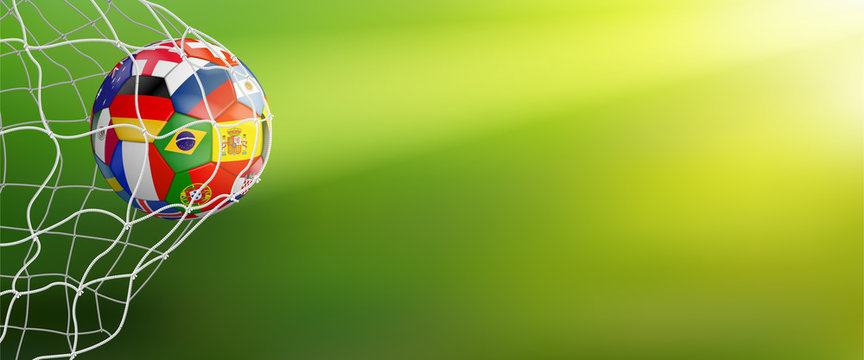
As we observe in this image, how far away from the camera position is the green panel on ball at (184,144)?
3.92ft

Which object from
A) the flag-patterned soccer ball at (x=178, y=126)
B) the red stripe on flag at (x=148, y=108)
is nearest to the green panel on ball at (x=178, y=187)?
the flag-patterned soccer ball at (x=178, y=126)

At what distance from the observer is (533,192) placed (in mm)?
1911

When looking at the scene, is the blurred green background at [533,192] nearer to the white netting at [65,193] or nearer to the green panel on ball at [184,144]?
the white netting at [65,193]

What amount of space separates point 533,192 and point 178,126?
1.11 m

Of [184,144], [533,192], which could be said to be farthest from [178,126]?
[533,192]

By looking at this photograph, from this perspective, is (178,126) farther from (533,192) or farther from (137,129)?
(533,192)

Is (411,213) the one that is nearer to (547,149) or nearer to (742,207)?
(547,149)

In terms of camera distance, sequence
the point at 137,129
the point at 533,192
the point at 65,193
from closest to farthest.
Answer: the point at 137,129, the point at 533,192, the point at 65,193

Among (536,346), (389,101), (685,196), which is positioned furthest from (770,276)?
(389,101)

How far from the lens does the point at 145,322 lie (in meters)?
1.94

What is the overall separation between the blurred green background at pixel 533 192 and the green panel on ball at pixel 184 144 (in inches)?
27.5

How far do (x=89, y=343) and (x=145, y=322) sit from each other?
0.57 ft

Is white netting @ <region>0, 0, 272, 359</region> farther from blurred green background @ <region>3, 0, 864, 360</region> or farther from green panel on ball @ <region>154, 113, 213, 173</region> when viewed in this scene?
green panel on ball @ <region>154, 113, 213, 173</region>

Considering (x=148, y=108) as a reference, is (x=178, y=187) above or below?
below
